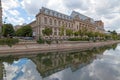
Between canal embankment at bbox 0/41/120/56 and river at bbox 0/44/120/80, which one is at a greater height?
A: canal embankment at bbox 0/41/120/56

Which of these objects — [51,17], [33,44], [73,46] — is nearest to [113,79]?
[33,44]

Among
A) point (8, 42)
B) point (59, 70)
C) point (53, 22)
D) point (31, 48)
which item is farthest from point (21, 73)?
point (53, 22)

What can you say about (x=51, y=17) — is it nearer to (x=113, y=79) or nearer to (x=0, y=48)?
(x=0, y=48)

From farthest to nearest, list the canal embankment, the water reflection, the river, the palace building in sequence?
1. the palace building
2. the canal embankment
3. the river
4. the water reflection

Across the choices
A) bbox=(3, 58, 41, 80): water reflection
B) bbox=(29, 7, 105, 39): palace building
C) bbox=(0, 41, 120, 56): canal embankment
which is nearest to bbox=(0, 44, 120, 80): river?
bbox=(3, 58, 41, 80): water reflection

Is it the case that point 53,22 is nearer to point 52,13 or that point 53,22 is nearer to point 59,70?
point 52,13

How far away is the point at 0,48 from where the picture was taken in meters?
32.3

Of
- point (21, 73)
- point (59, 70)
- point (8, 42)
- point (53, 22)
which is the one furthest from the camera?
point (53, 22)

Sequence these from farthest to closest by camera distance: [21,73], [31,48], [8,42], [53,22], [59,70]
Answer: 1. [53,22]
2. [31,48]
3. [8,42]
4. [59,70]
5. [21,73]

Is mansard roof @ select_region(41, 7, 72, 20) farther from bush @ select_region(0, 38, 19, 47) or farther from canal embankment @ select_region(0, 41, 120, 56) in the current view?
bush @ select_region(0, 38, 19, 47)

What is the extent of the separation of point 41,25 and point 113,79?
5418cm

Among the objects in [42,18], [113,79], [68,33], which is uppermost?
[42,18]

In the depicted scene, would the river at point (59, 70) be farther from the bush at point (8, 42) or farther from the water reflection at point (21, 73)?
the bush at point (8, 42)

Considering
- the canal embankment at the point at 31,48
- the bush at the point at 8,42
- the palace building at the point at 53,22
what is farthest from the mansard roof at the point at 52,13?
the bush at the point at 8,42
